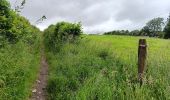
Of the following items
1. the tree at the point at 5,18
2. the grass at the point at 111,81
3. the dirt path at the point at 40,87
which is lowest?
the dirt path at the point at 40,87

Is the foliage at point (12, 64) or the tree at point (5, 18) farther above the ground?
the tree at point (5, 18)

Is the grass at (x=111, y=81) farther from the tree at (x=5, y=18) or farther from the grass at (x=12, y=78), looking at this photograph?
the tree at (x=5, y=18)

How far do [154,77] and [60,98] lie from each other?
2.84 m

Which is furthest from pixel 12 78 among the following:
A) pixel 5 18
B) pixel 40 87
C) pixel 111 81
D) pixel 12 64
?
pixel 5 18

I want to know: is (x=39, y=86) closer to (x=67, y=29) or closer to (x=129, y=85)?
(x=129, y=85)

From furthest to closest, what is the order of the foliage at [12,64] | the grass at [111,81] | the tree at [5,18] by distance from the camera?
1. the tree at [5,18]
2. the foliage at [12,64]
3. the grass at [111,81]

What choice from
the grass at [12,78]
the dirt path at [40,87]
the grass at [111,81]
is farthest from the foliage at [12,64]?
the grass at [111,81]

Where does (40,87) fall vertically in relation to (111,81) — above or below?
below

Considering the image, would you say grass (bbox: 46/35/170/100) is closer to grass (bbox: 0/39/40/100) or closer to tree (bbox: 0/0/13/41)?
grass (bbox: 0/39/40/100)

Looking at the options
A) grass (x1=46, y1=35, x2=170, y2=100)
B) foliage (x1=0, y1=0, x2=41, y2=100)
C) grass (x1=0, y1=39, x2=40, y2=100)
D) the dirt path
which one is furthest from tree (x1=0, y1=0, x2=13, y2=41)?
grass (x1=46, y1=35, x2=170, y2=100)

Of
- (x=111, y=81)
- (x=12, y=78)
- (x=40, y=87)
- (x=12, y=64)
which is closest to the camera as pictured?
(x=111, y=81)

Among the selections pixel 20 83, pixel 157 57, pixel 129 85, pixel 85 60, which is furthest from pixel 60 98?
pixel 85 60

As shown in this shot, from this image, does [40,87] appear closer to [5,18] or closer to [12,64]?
[12,64]

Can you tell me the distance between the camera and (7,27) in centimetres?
1574
